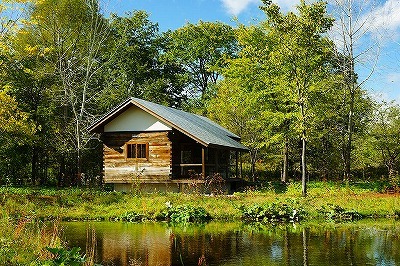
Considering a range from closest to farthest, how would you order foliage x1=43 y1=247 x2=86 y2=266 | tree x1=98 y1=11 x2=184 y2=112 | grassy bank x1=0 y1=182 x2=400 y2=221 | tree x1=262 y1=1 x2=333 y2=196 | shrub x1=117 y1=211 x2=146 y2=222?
1. foliage x1=43 y1=247 x2=86 y2=266
2. grassy bank x1=0 y1=182 x2=400 y2=221
3. shrub x1=117 y1=211 x2=146 y2=222
4. tree x1=262 y1=1 x2=333 y2=196
5. tree x1=98 y1=11 x2=184 y2=112

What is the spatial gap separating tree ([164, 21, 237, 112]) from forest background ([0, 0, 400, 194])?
25.8 feet

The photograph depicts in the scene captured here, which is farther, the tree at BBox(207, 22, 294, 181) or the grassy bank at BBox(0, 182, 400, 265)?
the tree at BBox(207, 22, 294, 181)

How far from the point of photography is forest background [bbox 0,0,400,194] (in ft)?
89.1

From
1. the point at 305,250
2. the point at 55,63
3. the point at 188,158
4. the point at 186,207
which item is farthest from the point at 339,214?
the point at 55,63

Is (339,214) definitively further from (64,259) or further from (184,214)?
(64,259)

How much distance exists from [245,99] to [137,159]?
10.7 metres

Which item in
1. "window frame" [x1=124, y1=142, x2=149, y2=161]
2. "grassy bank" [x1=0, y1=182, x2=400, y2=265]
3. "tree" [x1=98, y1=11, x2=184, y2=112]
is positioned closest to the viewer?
"grassy bank" [x1=0, y1=182, x2=400, y2=265]

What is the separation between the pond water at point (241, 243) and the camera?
39.8 ft

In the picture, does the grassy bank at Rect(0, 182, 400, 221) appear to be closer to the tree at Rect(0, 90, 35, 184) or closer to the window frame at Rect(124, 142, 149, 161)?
the tree at Rect(0, 90, 35, 184)

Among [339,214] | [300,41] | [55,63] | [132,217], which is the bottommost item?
[132,217]

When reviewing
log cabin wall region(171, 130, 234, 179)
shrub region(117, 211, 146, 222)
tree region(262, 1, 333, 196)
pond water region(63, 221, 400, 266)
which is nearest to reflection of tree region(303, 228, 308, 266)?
pond water region(63, 221, 400, 266)

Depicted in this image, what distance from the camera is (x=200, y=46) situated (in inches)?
2175

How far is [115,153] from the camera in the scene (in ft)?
101

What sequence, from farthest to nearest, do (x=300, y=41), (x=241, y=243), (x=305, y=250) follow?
(x=300, y=41) → (x=241, y=243) → (x=305, y=250)
